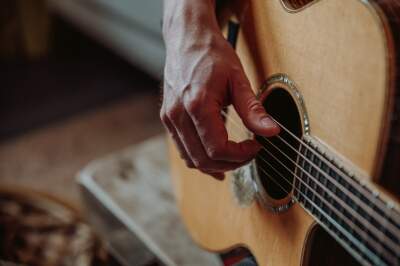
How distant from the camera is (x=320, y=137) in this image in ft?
1.66

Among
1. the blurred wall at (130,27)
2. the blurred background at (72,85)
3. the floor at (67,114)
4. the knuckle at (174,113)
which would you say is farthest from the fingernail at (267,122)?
the blurred wall at (130,27)

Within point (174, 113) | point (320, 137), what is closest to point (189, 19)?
point (174, 113)

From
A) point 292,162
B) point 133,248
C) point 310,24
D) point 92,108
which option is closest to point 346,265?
point 292,162

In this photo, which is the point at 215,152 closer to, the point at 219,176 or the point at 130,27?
the point at 219,176

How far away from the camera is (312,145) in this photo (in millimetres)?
507

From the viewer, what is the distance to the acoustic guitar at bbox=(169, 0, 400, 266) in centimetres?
43

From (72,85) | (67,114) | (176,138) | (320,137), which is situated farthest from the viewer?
(72,85)

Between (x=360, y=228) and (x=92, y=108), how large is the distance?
1596mm

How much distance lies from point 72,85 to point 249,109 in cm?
166

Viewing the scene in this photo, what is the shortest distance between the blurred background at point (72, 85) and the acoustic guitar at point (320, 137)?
0.84m

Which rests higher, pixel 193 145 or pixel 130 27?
pixel 193 145

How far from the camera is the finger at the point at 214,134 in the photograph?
0.55m

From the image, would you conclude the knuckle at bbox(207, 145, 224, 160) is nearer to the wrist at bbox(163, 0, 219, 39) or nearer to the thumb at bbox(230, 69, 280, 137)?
the thumb at bbox(230, 69, 280, 137)

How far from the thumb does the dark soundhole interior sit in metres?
0.03
